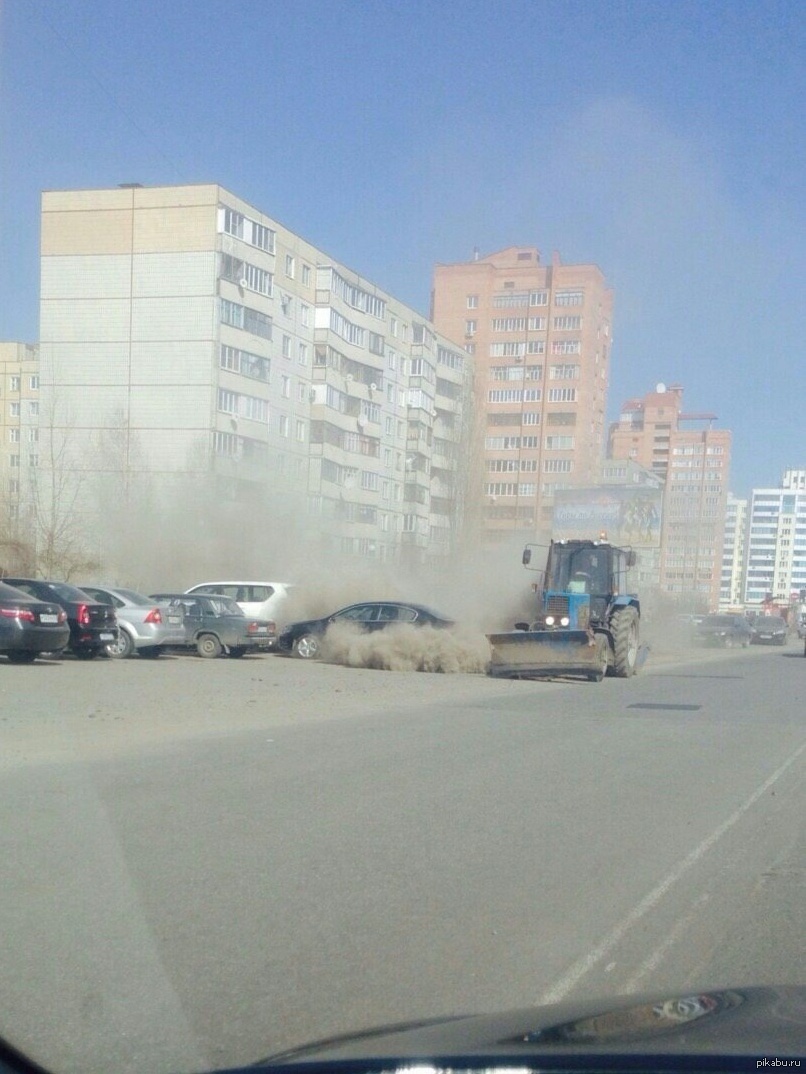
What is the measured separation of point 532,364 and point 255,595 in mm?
51220

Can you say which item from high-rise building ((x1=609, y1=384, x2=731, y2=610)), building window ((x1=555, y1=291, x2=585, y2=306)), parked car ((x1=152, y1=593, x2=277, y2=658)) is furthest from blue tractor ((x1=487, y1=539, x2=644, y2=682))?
high-rise building ((x1=609, y1=384, x2=731, y2=610))

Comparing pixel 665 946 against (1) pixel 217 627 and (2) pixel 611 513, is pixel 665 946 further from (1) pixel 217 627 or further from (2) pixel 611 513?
(2) pixel 611 513

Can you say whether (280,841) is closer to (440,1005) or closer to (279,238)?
(440,1005)

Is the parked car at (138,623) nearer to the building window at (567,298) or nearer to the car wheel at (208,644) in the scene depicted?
the car wheel at (208,644)

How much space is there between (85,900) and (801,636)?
7658 centimetres

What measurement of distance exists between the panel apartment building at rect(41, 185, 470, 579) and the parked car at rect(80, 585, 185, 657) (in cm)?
2605

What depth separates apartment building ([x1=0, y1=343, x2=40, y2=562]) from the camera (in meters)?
45.1

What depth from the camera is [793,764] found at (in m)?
11.0

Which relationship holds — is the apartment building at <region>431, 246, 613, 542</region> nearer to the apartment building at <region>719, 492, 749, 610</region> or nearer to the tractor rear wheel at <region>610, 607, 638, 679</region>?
the tractor rear wheel at <region>610, 607, 638, 679</region>

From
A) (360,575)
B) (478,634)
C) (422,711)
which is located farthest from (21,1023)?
(360,575)

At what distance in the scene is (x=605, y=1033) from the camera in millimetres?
2926

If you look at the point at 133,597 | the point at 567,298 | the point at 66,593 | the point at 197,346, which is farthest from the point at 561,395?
the point at 66,593

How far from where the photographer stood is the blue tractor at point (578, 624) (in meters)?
21.5

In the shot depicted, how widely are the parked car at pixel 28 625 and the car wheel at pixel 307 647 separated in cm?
748
